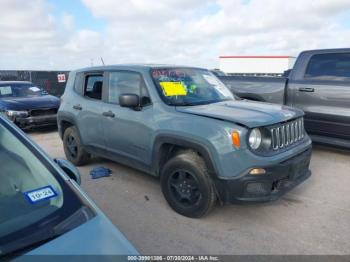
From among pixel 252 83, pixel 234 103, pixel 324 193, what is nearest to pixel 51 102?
pixel 252 83

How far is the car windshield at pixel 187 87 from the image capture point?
14.2 feet

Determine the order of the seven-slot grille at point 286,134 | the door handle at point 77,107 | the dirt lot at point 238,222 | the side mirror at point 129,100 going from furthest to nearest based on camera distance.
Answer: the door handle at point 77,107, the side mirror at point 129,100, the seven-slot grille at point 286,134, the dirt lot at point 238,222

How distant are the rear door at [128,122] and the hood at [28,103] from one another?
505 cm

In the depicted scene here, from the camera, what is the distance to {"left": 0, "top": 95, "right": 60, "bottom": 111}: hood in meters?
9.02

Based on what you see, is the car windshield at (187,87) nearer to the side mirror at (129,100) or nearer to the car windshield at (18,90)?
the side mirror at (129,100)

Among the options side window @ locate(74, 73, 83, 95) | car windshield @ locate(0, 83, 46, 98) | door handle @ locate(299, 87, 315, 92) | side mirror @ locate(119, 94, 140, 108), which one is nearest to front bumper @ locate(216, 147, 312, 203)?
side mirror @ locate(119, 94, 140, 108)

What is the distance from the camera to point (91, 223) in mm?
1666

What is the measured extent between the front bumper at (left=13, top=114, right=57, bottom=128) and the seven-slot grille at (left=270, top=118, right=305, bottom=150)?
720cm

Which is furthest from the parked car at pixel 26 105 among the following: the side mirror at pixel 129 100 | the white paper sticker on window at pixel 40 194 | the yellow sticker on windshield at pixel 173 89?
the white paper sticker on window at pixel 40 194

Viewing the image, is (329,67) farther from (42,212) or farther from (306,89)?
(42,212)

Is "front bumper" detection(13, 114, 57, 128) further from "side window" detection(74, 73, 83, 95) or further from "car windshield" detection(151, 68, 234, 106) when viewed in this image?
"car windshield" detection(151, 68, 234, 106)

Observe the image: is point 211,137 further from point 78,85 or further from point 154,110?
point 78,85

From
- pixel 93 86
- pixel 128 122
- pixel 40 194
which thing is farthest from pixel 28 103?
pixel 40 194

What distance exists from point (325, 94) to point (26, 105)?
→ 24.2 ft
